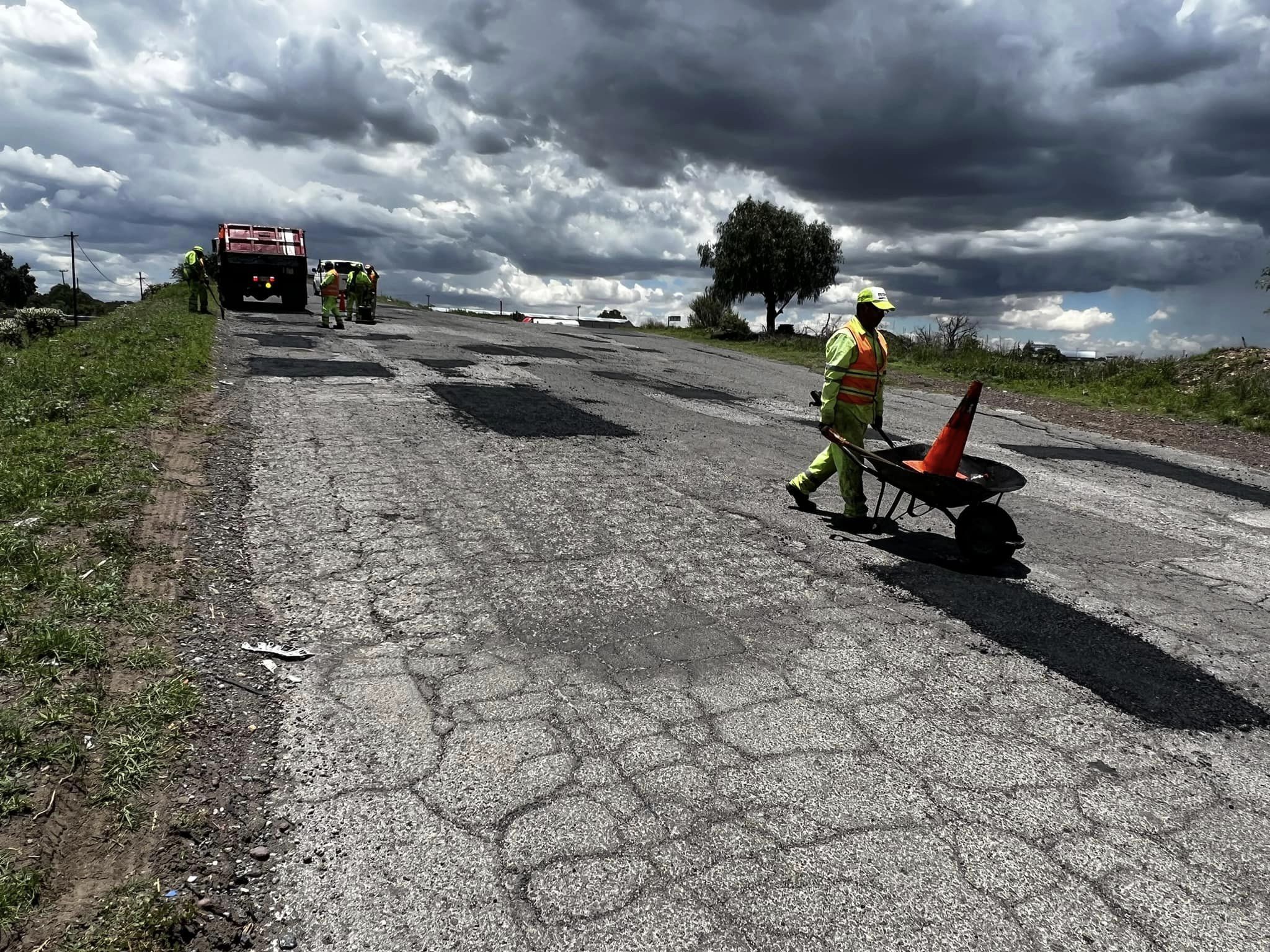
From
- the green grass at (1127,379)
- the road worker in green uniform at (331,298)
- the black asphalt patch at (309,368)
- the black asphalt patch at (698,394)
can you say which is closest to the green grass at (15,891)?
the black asphalt patch at (309,368)

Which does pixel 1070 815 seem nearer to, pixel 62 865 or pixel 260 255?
pixel 62 865

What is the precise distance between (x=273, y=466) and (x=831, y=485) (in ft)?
16.4

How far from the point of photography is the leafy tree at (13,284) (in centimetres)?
7719

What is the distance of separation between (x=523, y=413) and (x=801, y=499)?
417 cm

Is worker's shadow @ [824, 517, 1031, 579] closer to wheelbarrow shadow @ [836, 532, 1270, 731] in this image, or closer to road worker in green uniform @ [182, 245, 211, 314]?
wheelbarrow shadow @ [836, 532, 1270, 731]

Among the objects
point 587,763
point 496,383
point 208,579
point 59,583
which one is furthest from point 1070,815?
point 496,383

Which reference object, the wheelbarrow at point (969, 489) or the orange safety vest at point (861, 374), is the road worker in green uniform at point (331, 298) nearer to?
the orange safety vest at point (861, 374)

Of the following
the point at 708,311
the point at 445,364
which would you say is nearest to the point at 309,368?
the point at 445,364

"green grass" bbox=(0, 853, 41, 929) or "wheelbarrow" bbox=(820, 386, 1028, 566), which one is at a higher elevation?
"wheelbarrow" bbox=(820, 386, 1028, 566)

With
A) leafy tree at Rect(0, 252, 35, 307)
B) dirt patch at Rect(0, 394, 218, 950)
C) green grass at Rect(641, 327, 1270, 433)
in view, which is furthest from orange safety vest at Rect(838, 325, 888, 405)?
leafy tree at Rect(0, 252, 35, 307)

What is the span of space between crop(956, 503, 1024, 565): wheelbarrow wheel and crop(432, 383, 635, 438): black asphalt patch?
4308mm

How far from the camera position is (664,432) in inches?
378

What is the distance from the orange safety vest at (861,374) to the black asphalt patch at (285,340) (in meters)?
10.9

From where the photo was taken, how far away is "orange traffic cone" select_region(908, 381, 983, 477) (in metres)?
5.50
